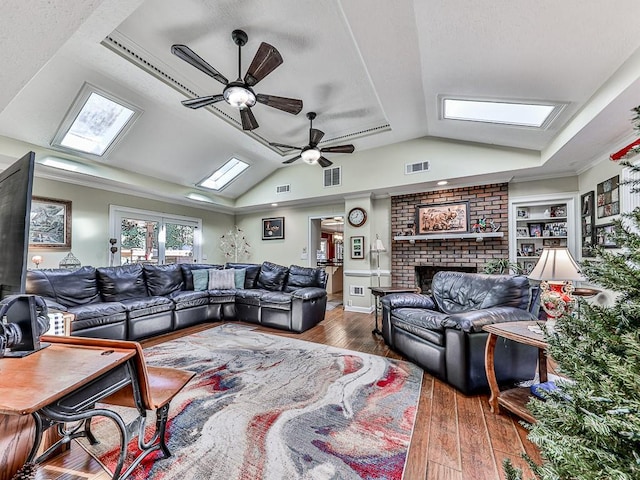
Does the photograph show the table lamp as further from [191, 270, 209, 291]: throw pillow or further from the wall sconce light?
the wall sconce light

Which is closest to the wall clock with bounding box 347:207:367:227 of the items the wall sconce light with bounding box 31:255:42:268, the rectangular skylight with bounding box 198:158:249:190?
the rectangular skylight with bounding box 198:158:249:190

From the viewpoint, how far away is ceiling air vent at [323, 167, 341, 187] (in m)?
5.64

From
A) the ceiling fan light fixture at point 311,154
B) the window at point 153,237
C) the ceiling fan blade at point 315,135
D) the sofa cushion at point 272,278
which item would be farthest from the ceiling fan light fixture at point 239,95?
the window at point 153,237

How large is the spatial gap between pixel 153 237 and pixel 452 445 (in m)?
6.32

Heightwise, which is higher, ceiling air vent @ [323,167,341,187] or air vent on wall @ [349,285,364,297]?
ceiling air vent @ [323,167,341,187]

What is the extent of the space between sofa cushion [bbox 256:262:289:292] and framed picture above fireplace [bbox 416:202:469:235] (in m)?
2.78

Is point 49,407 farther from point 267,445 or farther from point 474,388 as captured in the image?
point 474,388

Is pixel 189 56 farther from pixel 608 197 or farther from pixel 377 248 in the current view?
pixel 608 197

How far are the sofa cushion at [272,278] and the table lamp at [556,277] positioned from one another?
3.74 meters

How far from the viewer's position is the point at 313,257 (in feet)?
22.2

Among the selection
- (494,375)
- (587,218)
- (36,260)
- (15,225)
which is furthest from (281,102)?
(587,218)

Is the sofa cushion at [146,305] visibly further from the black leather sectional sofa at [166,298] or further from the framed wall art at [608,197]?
the framed wall art at [608,197]

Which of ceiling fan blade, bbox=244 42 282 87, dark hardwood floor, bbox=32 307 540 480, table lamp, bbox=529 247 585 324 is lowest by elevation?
dark hardwood floor, bbox=32 307 540 480

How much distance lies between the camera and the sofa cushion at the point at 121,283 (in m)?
3.89
